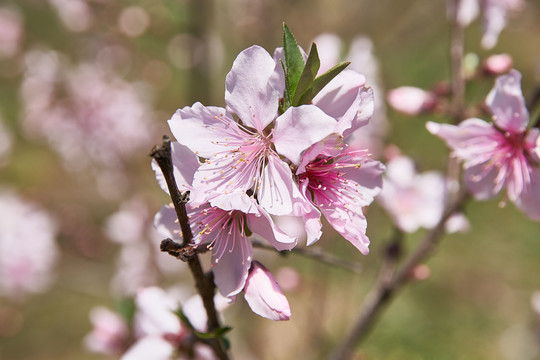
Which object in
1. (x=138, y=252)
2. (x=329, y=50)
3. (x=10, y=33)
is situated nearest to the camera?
(x=329, y=50)

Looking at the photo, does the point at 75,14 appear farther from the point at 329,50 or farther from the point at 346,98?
the point at 346,98

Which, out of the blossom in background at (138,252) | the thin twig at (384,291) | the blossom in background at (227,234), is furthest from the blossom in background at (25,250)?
the blossom in background at (227,234)

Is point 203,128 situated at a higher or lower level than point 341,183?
higher

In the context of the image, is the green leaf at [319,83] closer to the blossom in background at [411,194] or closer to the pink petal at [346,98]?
the pink petal at [346,98]

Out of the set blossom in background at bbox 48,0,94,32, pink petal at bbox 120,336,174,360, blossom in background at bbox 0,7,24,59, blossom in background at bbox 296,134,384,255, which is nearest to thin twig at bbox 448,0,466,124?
blossom in background at bbox 296,134,384,255

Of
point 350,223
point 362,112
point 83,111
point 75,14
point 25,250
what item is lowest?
point 350,223

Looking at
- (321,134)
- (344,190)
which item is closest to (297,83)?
(321,134)

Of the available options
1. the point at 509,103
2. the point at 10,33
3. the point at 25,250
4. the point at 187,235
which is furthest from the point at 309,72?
the point at 10,33
